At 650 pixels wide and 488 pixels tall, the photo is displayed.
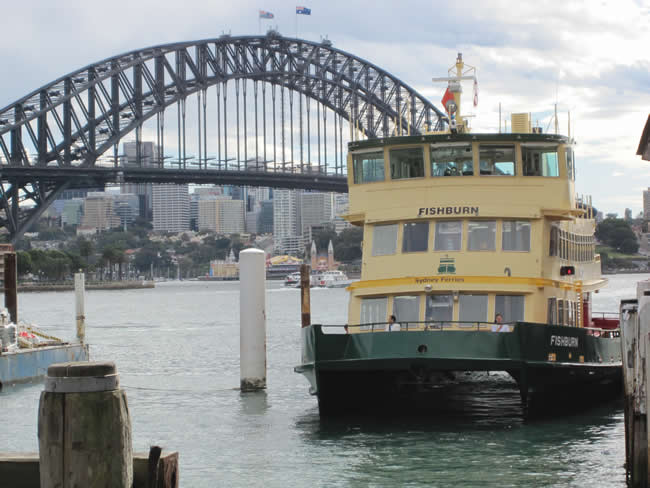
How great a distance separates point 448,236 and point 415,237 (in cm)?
52

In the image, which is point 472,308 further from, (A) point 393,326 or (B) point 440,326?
(A) point 393,326

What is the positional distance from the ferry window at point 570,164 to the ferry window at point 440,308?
10.2 ft

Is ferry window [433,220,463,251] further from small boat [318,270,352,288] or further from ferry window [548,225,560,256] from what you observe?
small boat [318,270,352,288]

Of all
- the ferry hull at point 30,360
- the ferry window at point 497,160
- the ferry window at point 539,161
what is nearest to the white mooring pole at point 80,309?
the ferry hull at point 30,360

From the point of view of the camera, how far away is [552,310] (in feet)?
58.7

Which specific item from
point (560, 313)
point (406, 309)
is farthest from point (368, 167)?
point (560, 313)

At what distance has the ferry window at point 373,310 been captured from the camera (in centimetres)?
1761

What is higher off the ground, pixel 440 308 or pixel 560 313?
pixel 440 308

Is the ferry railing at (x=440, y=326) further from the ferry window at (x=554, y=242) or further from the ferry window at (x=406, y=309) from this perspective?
the ferry window at (x=554, y=242)

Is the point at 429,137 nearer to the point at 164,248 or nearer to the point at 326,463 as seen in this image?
the point at 326,463

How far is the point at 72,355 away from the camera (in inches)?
1085

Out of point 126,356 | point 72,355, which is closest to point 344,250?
point 126,356

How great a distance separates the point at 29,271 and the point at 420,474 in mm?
113805

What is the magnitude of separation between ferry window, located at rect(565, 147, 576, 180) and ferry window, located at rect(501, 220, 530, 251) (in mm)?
1386
